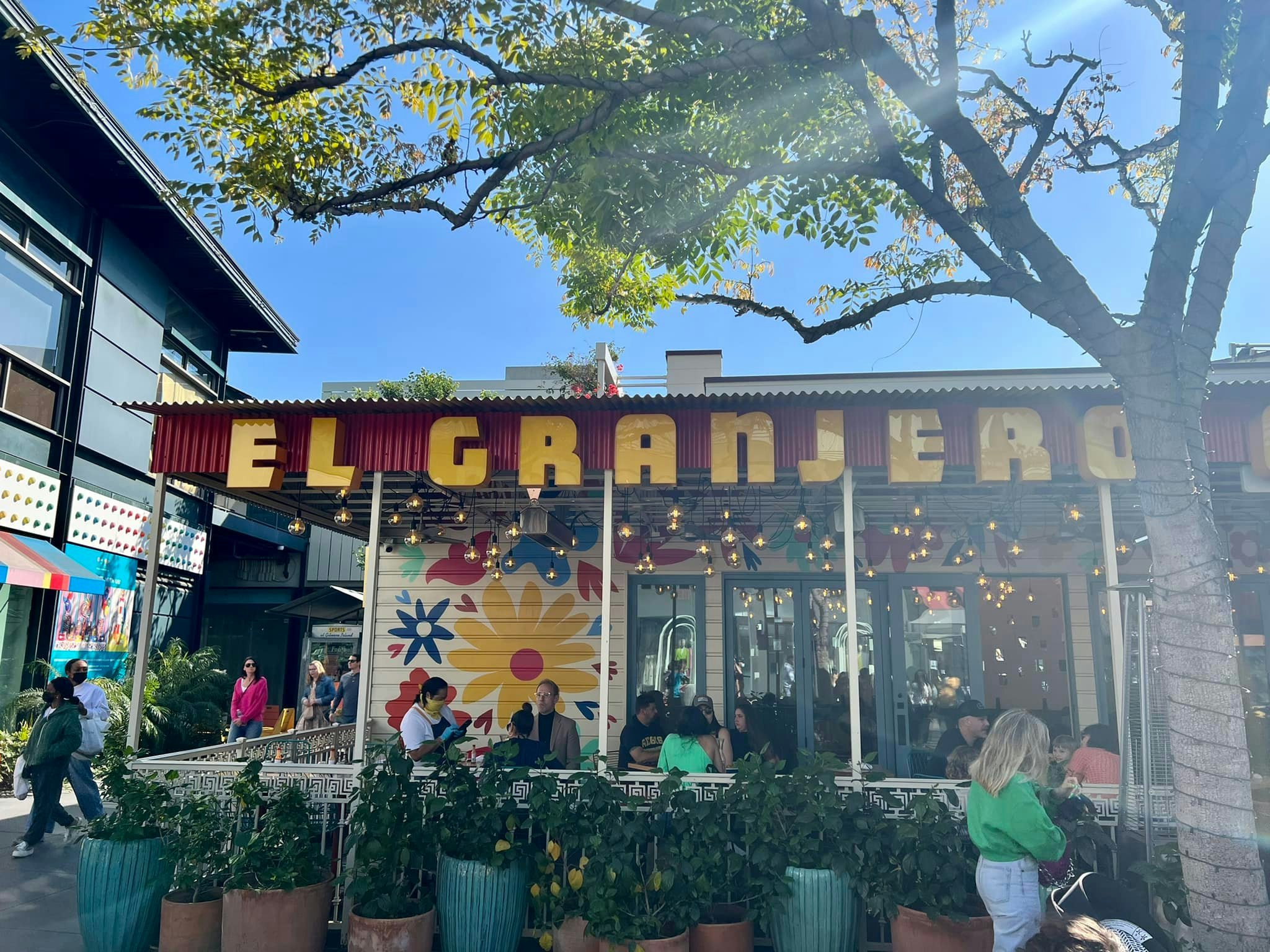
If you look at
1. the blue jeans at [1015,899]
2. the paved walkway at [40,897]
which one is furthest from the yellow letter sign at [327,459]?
the blue jeans at [1015,899]

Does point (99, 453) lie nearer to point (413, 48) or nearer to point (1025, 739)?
point (413, 48)

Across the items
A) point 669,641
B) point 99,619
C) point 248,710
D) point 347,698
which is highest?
point 99,619

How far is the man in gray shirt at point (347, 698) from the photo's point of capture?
36.8 ft

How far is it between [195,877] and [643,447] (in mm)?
4232

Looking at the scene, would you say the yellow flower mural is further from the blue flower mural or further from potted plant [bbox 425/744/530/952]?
potted plant [bbox 425/744/530/952]

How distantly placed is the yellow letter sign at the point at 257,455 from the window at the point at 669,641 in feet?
16.3

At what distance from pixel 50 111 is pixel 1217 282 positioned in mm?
14378

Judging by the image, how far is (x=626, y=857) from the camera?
532 cm

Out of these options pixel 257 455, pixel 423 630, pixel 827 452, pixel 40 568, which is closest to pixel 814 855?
pixel 827 452

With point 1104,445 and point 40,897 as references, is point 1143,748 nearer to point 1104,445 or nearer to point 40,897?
point 1104,445

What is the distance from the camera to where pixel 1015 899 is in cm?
418

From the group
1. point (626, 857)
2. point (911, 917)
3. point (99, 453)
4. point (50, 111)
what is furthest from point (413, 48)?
point (99, 453)

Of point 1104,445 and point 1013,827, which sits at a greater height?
point 1104,445

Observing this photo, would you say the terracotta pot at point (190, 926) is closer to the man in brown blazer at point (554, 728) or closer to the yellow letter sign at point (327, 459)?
the man in brown blazer at point (554, 728)
